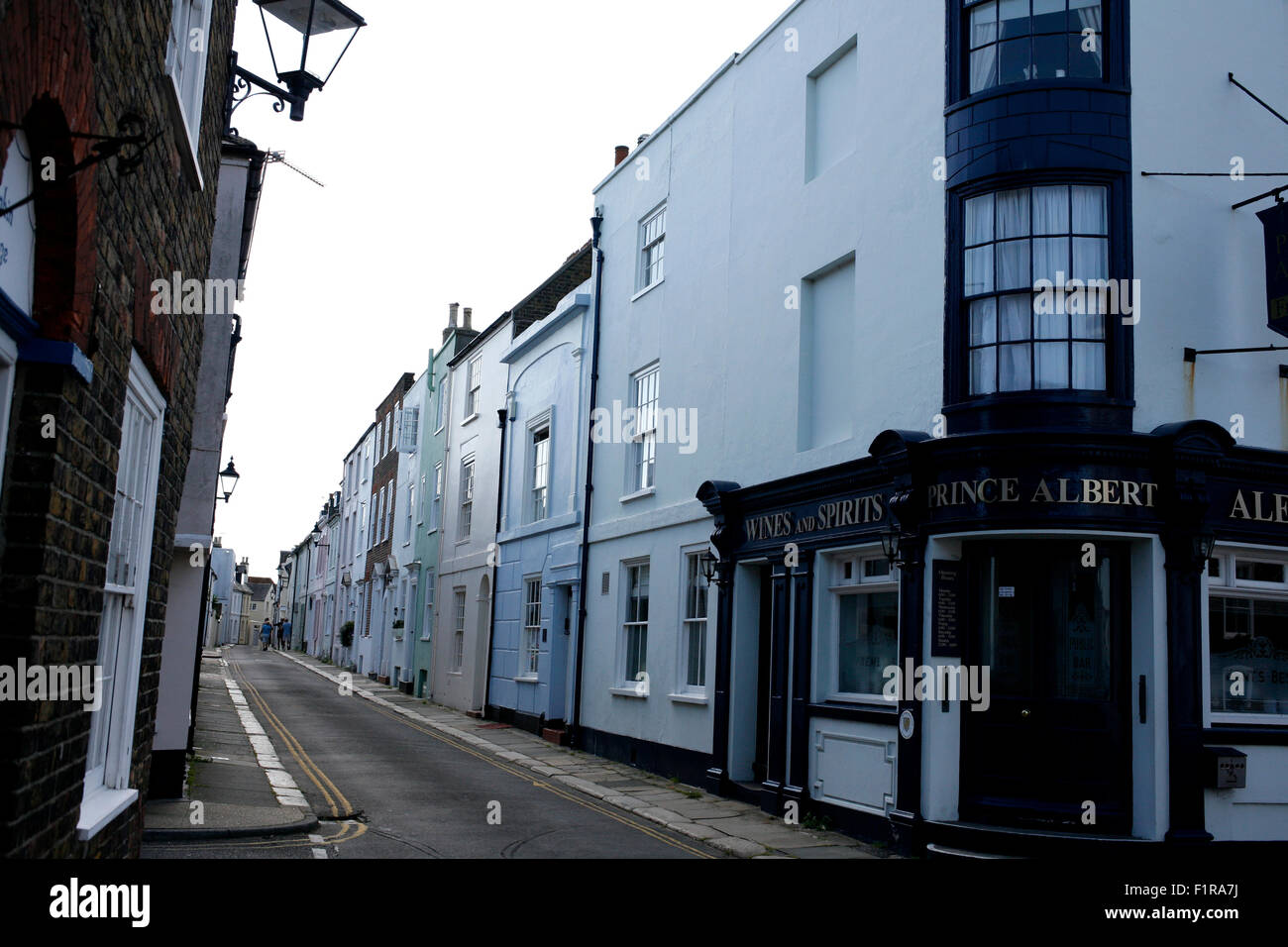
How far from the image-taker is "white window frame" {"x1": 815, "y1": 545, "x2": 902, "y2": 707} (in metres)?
12.0

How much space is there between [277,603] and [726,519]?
9544cm

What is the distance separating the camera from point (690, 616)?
1581 centimetres

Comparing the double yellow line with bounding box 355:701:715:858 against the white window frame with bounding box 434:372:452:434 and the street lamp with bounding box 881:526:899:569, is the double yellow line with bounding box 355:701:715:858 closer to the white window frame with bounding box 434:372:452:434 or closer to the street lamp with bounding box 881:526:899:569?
the street lamp with bounding box 881:526:899:569

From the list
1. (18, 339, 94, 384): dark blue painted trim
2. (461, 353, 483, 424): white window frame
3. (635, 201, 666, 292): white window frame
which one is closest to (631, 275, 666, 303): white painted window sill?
(635, 201, 666, 292): white window frame

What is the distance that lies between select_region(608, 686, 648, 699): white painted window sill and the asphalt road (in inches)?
80.1

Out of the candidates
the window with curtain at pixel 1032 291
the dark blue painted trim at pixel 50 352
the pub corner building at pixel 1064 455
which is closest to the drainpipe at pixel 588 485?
the pub corner building at pixel 1064 455

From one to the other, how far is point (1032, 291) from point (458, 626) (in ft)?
66.3

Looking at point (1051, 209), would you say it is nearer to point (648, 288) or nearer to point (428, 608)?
point (648, 288)

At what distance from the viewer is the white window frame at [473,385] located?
92.6 ft

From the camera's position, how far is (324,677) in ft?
123

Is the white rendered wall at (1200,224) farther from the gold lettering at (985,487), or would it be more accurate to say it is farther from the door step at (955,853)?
the door step at (955,853)

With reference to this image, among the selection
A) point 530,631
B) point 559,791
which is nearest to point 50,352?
point 559,791
